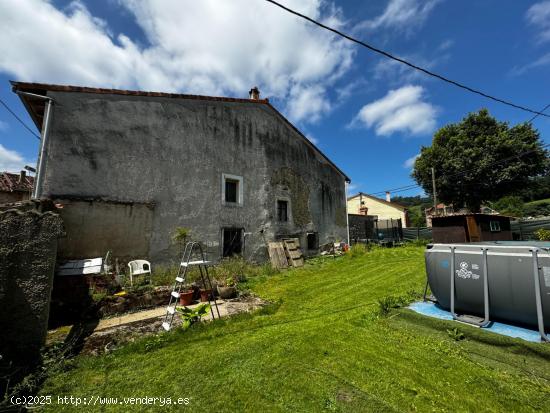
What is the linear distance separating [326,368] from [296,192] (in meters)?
10.8

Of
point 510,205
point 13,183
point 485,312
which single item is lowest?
point 485,312

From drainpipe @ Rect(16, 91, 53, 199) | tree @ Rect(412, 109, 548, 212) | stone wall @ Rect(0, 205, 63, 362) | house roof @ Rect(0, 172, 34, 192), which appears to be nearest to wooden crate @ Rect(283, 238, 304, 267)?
stone wall @ Rect(0, 205, 63, 362)

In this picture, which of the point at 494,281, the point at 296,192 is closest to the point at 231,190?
the point at 296,192

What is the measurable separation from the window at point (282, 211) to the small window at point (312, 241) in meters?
2.06

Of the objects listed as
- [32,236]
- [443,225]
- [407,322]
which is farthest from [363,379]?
[443,225]

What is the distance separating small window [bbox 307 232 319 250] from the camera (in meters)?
14.0

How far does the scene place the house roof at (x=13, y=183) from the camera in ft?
52.9

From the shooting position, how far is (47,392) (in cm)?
280

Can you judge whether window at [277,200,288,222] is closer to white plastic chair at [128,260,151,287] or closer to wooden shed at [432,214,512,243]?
white plastic chair at [128,260,151,287]

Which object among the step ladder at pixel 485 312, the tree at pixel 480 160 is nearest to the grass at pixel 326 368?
Answer: the step ladder at pixel 485 312

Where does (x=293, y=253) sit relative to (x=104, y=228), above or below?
below

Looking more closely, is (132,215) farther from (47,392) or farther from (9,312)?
(47,392)

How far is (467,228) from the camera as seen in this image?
472 inches

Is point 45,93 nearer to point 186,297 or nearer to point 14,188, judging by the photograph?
point 186,297
